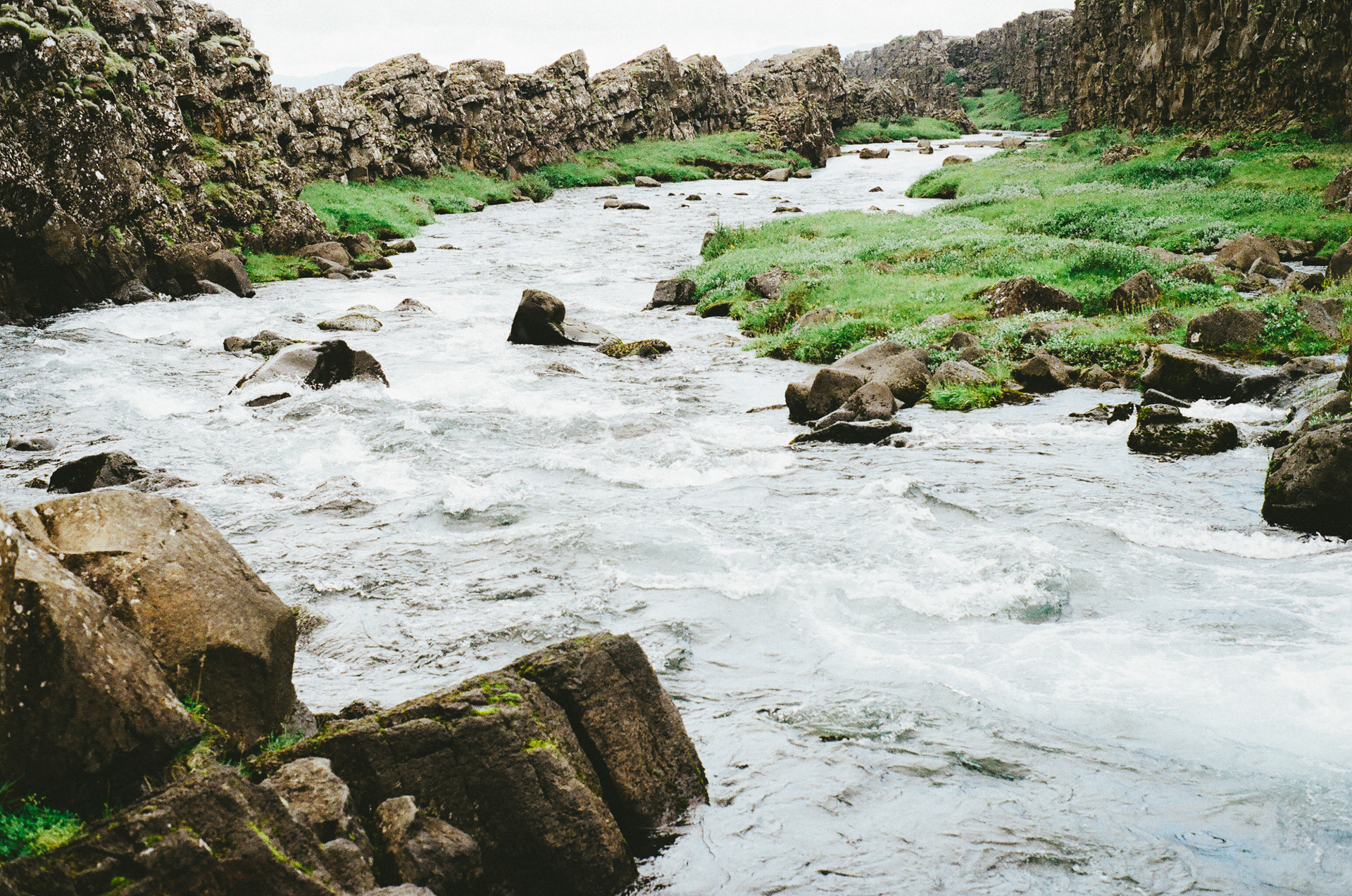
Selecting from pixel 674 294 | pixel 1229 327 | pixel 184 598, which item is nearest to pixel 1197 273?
pixel 1229 327

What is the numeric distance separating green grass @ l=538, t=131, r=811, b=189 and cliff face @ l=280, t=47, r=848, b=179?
1.85 m

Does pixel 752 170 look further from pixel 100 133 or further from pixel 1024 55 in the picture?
pixel 1024 55

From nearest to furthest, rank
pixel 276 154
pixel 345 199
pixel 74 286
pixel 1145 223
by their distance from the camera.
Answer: pixel 74 286
pixel 1145 223
pixel 276 154
pixel 345 199

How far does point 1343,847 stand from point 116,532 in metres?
8.45

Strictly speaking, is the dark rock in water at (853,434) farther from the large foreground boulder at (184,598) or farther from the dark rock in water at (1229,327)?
the large foreground boulder at (184,598)

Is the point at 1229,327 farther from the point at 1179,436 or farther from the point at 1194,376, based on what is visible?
the point at 1179,436

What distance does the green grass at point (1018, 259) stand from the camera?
21016 millimetres

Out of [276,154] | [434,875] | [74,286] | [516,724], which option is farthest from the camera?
[276,154]

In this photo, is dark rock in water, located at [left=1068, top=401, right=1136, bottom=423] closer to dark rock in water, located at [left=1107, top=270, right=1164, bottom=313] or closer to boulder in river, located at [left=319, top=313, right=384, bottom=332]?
dark rock in water, located at [left=1107, top=270, right=1164, bottom=313]

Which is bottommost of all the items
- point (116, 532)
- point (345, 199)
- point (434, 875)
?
point (434, 875)

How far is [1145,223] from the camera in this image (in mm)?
32469

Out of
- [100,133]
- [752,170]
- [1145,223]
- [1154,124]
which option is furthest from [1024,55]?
[100,133]

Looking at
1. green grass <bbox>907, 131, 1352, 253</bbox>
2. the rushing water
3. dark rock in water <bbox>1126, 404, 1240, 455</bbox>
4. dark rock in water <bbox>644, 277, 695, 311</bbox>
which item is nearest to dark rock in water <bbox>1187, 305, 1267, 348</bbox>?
the rushing water

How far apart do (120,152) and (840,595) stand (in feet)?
95.6
